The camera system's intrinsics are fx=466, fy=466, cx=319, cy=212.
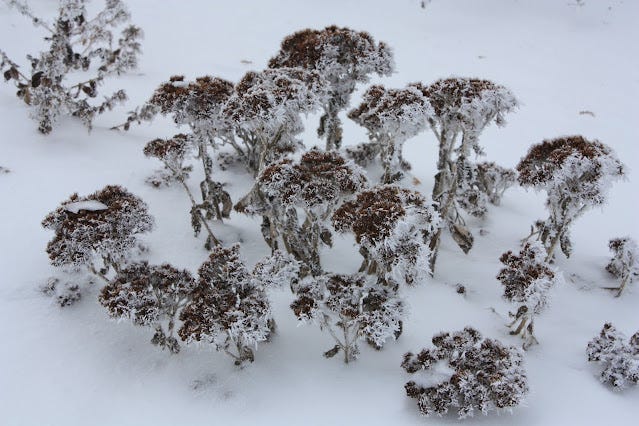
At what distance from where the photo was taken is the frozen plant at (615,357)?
4723 millimetres

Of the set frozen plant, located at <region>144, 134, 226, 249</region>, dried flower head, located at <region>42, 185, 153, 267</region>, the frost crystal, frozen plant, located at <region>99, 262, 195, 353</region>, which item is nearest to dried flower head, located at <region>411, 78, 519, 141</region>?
frozen plant, located at <region>144, 134, 226, 249</region>

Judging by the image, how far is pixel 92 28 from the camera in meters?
8.69

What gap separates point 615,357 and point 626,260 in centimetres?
170

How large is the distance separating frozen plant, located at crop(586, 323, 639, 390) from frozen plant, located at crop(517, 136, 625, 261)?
1079 mm

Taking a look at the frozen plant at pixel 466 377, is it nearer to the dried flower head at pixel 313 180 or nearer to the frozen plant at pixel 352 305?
the frozen plant at pixel 352 305

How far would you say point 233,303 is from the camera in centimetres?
439

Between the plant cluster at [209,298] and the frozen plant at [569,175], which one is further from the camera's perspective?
the frozen plant at [569,175]

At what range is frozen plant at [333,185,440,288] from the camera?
414 centimetres

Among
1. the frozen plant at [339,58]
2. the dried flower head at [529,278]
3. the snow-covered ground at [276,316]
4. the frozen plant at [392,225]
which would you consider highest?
the frozen plant at [339,58]

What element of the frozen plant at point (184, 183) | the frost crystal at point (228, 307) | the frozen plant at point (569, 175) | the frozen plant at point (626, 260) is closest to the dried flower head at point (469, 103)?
the frozen plant at point (569, 175)

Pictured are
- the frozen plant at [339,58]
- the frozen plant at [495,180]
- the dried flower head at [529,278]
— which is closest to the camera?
the dried flower head at [529,278]

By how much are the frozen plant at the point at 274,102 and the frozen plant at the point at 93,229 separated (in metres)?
1.52

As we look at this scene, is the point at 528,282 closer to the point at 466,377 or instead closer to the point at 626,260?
the point at 466,377

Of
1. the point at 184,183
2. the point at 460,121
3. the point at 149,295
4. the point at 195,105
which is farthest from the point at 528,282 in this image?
the point at 195,105
